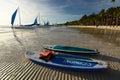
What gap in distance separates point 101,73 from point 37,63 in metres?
4.16

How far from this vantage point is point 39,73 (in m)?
8.12

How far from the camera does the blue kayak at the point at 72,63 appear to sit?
8.13 m

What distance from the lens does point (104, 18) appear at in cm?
10319

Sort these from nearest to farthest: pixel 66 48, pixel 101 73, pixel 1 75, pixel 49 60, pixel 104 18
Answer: pixel 1 75 → pixel 101 73 → pixel 49 60 → pixel 66 48 → pixel 104 18

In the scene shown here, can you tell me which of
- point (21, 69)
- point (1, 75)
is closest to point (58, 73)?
point (21, 69)

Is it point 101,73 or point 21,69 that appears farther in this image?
A: point 21,69

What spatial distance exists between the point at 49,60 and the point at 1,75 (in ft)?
10.1

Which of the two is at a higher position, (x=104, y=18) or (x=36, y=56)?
(x=104, y=18)

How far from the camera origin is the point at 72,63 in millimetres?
8977

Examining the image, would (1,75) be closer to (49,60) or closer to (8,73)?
(8,73)

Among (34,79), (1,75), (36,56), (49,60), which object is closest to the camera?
(34,79)

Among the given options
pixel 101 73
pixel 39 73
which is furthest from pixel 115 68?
pixel 39 73

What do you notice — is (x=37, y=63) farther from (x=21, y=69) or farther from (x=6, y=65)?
(x=6, y=65)

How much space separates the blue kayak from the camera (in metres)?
8.13
